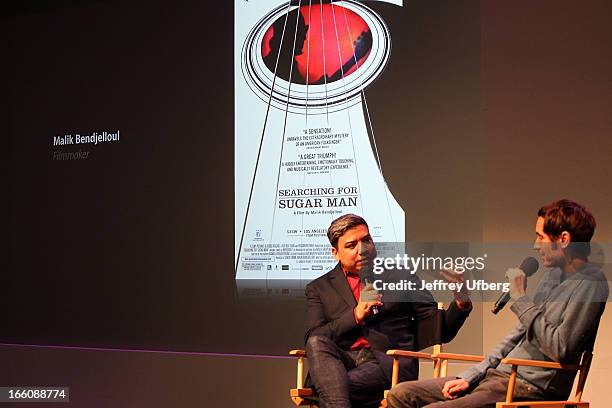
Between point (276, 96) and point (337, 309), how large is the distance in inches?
70.5

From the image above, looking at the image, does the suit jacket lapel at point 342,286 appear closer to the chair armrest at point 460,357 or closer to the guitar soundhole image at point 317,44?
the chair armrest at point 460,357

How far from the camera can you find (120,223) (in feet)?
21.1

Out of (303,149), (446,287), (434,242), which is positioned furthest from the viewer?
(303,149)

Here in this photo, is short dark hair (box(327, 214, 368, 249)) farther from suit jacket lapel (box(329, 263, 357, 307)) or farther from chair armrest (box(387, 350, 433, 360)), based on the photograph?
chair armrest (box(387, 350, 433, 360))

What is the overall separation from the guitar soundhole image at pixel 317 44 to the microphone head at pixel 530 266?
6.31 feet

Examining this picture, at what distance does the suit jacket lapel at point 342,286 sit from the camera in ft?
14.3

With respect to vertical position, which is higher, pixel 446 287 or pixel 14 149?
pixel 14 149

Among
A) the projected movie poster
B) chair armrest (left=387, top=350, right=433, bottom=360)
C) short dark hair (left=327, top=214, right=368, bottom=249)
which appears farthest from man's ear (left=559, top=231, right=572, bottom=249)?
the projected movie poster

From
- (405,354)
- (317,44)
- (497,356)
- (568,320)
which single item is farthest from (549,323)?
(317,44)

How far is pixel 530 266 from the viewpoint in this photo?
3846mm

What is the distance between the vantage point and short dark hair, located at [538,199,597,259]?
12.0 ft

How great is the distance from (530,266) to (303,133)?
208cm

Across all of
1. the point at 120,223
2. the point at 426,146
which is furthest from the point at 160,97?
the point at 426,146

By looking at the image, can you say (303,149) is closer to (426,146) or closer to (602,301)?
(426,146)
